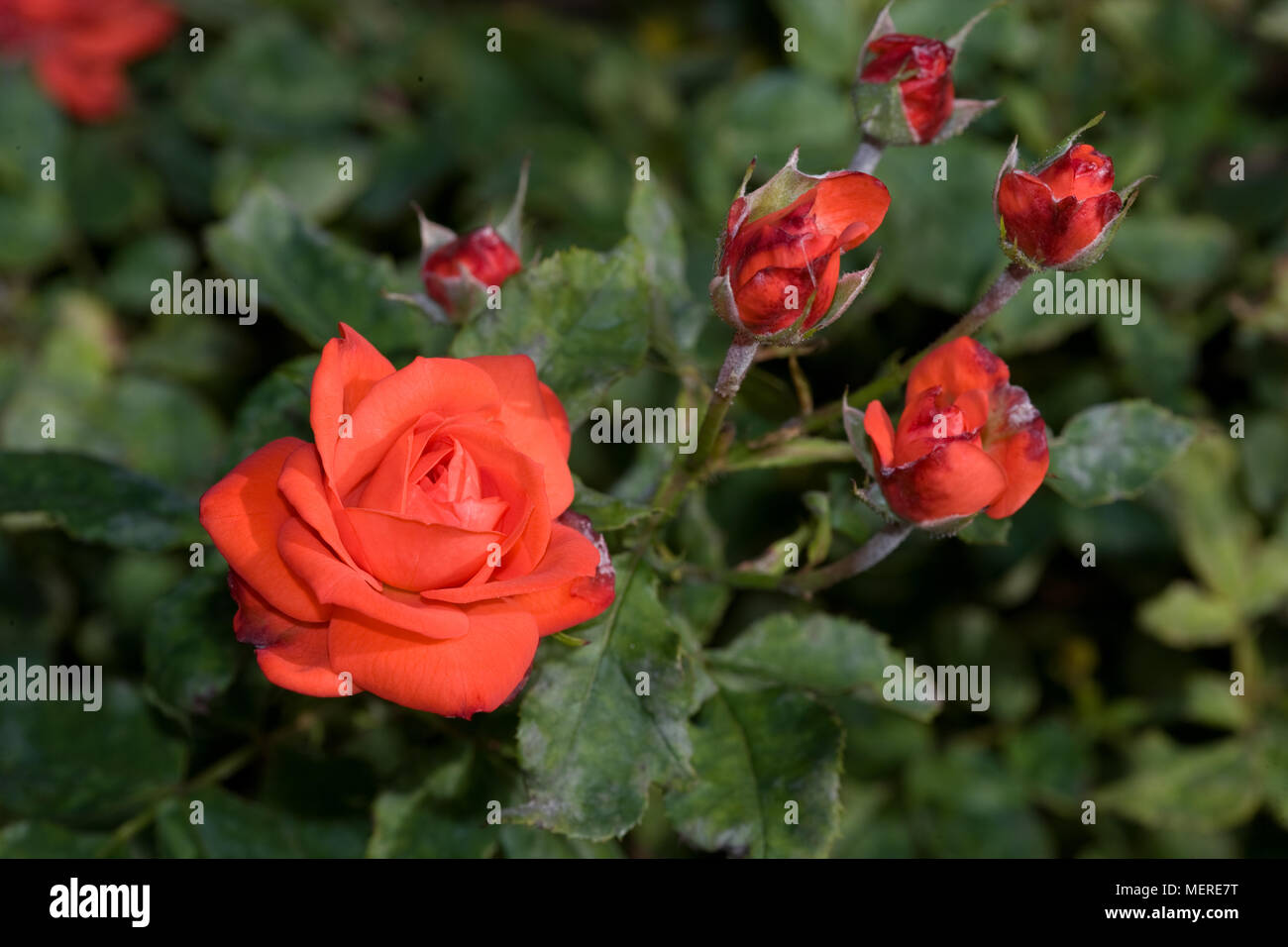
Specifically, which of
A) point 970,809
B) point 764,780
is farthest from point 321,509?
point 970,809

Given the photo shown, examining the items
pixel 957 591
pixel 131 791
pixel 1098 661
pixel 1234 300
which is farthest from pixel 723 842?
pixel 1234 300

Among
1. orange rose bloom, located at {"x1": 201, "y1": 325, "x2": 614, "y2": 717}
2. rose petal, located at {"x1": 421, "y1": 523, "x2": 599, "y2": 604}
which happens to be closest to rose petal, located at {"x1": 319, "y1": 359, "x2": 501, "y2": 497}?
orange rose bloom, located at {"x1": 201, "y1": 325, "x2": 614, "y2": 717}

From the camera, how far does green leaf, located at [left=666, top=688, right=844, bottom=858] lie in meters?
1.51

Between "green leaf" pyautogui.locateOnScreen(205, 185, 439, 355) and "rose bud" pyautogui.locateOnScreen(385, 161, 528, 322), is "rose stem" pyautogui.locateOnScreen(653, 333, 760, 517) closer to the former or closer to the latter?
"rose bud" pyautogui.locateOnScreen(385, 161, 528, 322)

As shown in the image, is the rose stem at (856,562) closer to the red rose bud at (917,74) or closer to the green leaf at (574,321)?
the green leaf at (574,321)

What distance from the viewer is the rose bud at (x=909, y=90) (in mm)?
1505

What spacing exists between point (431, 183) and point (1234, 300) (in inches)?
87.5

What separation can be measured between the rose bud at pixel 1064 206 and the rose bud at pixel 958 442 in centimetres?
15

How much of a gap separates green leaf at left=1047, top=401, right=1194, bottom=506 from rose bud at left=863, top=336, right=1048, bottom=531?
39 cm

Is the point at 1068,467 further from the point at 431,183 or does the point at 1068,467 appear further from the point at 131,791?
the point at 431,183

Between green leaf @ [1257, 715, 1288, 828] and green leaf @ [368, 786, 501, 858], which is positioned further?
green leaf @ [1257, 715, 1288, 828]

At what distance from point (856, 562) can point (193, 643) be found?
1.00 metres

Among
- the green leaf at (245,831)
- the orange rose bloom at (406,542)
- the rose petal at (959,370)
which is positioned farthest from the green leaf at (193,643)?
the rose petal at (959,370)
